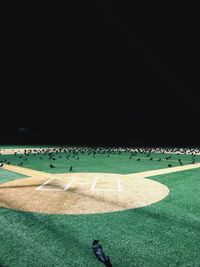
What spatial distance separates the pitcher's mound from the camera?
6.60 m

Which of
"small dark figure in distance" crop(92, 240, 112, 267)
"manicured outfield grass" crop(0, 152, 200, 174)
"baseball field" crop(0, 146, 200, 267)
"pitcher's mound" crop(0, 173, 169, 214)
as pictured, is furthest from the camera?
"manicured outfield grass" crop(0, 152, 200, 174)

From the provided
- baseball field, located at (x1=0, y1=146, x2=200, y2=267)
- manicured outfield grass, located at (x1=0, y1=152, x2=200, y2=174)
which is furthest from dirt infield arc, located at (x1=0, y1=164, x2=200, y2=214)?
manicured outfield grass, located at (x1=0, y1=152, x2=200, y2=174)

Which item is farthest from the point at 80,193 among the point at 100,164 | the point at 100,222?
the point at 100,164

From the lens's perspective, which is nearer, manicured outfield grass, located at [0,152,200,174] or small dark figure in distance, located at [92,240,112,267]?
small dark figure in distance, located at [92,240,112,267]

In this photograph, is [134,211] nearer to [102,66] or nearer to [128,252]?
[128,252]

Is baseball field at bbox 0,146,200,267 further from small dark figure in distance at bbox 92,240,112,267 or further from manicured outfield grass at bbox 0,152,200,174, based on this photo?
manicured outfield grass at bbox 0,152,200,174

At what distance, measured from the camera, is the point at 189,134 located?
101 ft

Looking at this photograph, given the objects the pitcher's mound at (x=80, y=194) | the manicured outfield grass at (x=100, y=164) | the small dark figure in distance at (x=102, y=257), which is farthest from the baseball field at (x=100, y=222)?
the manicured outfield grass at (x=100, y=164)

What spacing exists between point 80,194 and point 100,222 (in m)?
2.32

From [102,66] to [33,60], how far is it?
8.77 metres

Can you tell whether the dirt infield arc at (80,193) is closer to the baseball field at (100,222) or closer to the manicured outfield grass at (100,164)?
the baseball field at (100,222)

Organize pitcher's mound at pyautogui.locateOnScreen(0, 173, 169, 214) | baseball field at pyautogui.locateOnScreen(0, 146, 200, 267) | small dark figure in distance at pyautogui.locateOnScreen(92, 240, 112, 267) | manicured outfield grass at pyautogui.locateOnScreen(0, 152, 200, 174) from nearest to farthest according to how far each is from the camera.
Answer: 1. small dark figure in distance at pyautogui.locateOnScreen(92, 240, 112, 267)
2. baseball field at pyautogui.locateOnScreen(0, 146, 200, 267)
3. pitcher's mound at pyautogui.locateOnScreen(0, 173, 169, 214)
4. manicured outfield grass at pyautogui.locateOnScreen(0, 152, 200, 174)

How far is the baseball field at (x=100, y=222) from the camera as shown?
4082 millimetres

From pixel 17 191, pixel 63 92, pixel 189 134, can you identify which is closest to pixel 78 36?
pixel 63 92
